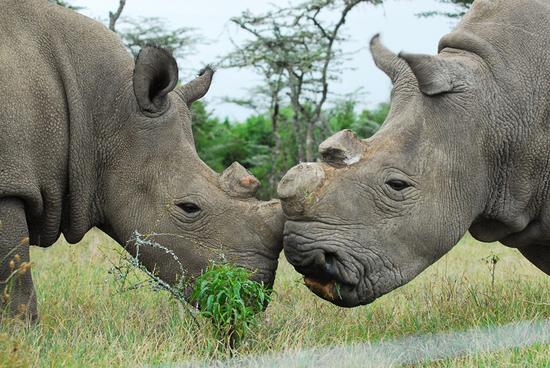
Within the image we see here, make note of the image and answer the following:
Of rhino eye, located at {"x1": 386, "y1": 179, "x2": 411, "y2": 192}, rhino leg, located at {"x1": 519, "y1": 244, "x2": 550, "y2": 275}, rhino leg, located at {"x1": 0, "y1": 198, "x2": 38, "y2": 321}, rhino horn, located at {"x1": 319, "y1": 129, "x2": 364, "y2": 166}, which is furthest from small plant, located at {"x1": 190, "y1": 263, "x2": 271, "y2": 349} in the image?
rhino leg, located at {"x1": 519, "y1": 244, "x2": 550, "y2": 275}

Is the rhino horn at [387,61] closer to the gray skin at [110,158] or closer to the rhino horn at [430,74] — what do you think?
the rhino horn at [430,74]

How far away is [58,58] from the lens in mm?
6910

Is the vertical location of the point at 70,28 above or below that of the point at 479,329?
above

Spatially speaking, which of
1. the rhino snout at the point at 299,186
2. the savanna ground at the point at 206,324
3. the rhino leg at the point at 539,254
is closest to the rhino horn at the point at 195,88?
the savanna ground at the point at 206,324

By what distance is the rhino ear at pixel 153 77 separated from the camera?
Answer: 6.86m

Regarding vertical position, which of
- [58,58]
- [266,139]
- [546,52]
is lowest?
[266,139]

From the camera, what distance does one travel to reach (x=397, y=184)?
20.2 ft

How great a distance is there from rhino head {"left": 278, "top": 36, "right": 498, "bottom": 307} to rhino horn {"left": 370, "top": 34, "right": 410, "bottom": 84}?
424 millimetres

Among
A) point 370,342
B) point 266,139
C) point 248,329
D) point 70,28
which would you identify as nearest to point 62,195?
point 70,28

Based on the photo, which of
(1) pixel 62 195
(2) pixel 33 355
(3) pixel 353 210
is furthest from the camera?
(1) pixel 62 195

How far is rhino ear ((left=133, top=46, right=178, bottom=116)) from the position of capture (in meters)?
6.86

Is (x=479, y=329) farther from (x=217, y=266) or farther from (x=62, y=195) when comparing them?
(x=62, y=195)

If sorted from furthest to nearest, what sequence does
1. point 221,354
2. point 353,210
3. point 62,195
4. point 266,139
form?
point 266,139
point 62,195
point 353,210
point 221,354

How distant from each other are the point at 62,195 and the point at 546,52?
334cm
